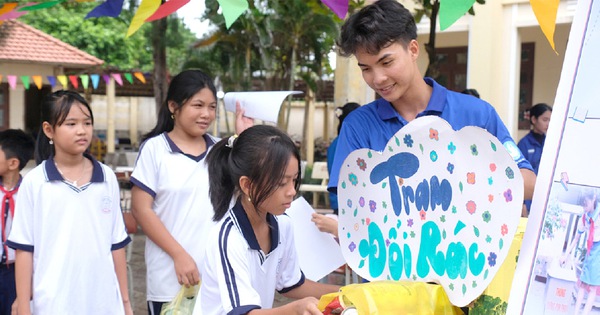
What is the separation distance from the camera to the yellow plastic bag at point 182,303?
8.59 feet

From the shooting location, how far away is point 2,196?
3.32m

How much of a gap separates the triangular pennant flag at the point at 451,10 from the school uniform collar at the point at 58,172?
1.60 meters

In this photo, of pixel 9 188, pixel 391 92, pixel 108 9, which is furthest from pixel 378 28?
pixel 9 188

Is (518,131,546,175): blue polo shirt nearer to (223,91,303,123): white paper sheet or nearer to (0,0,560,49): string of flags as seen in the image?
(223,91,303,123): white paper sheet

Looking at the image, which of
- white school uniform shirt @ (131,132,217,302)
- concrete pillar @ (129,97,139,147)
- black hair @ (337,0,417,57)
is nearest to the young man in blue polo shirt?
black hair @ (337,0,417,57)

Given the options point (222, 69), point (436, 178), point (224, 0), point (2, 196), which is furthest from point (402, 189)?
point (222, 69)

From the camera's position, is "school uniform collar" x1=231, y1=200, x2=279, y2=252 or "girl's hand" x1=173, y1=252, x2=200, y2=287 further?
"girl's hand" x1=173, y1=252, x2=200, y2=287

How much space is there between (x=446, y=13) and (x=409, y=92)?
0.25 m

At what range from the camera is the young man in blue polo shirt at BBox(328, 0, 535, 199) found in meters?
1.85

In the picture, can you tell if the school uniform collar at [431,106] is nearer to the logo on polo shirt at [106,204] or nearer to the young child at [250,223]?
the young child at [250,223]

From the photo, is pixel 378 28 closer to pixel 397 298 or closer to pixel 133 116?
pixel 397 298

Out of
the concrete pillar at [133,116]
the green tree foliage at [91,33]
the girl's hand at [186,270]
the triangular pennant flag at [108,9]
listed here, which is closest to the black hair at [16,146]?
the triangular pennant flag at [108,9]

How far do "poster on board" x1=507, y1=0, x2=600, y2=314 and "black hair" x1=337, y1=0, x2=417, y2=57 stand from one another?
0.61 metres

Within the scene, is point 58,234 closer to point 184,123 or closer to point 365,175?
point 184,123
